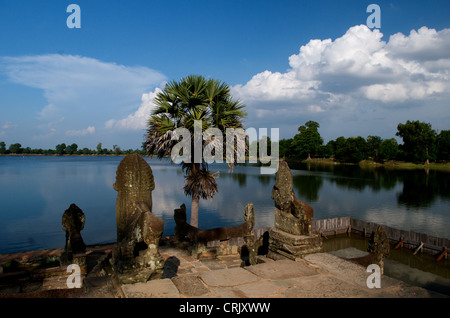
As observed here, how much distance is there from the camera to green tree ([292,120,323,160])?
8959 cm

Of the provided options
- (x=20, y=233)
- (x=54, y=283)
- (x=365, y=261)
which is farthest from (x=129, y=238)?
(x=20, y=233)

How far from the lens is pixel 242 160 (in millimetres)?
12047

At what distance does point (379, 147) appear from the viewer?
85.5 metres

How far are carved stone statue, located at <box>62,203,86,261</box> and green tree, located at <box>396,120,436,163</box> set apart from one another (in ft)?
275

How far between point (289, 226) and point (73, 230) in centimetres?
564

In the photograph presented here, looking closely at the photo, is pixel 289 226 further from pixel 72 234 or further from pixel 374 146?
pixel 374 146

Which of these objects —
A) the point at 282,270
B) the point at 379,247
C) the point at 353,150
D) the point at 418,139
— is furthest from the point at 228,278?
the point at 353,150

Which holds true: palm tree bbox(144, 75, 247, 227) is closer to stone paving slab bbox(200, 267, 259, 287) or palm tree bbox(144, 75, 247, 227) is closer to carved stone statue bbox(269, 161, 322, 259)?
carved stone statue bbox(269, 161, 322, 259)

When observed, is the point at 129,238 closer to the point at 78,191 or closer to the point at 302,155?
the point at 78,191

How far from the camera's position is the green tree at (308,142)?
89594mm

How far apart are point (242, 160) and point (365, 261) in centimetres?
621

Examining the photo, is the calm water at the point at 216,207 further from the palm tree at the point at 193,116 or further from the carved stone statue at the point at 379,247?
the carved stone statue at the point at 379,247

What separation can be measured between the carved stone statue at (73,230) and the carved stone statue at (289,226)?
4.96 metres

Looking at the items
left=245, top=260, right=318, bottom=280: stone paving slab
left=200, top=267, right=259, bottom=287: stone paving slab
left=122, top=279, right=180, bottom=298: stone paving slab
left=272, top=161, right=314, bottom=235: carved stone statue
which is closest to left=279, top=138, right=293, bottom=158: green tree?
left=272, top=161, right=314, bottom=235: carved stone statue
